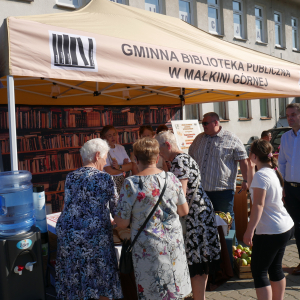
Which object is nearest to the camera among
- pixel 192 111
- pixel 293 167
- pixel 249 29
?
pixel 293 167

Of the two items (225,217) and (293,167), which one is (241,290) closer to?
(225,217)

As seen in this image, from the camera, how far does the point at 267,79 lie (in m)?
4.00

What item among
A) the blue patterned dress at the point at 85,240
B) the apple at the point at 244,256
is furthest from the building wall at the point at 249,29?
the apple at the point at 244,256

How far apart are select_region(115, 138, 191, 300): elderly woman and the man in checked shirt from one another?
1663mm

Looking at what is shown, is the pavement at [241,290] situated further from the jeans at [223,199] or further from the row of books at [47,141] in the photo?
the row of books at [47,141]

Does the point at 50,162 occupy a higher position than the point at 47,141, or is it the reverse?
the point at 47,141

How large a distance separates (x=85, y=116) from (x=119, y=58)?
9.34 feet

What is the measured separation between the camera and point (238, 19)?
616 inches

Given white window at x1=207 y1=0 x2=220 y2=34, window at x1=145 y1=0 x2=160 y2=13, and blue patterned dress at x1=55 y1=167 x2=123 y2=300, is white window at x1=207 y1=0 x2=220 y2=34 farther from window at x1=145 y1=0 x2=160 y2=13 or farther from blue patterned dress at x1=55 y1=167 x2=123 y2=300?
blue patterned dress at x1=55 y1=167 x2=123 y2=300

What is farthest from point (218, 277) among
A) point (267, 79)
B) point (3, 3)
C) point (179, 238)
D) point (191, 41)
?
point (3, 3)

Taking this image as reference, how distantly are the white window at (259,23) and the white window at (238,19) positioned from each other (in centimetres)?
137

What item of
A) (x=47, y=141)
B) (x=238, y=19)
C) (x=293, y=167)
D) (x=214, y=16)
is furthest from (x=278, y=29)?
(x=47, y=141)

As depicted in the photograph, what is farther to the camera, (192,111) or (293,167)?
(192,111)

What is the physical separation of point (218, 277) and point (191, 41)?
9.16 feet
